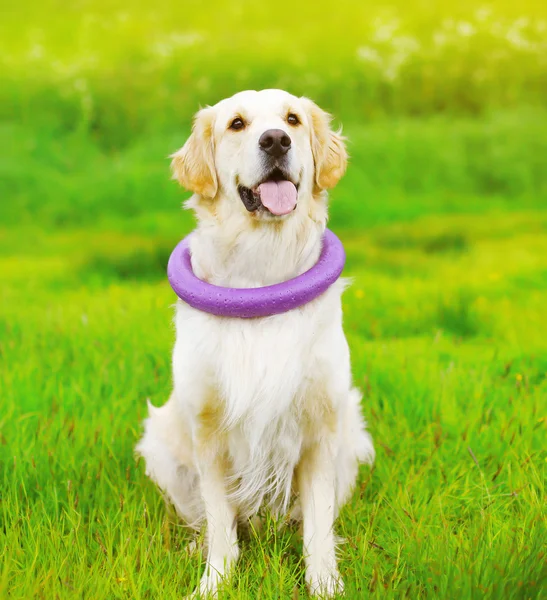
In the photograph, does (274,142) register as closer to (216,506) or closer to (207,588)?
(216,506)

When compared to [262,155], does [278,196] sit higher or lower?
lower

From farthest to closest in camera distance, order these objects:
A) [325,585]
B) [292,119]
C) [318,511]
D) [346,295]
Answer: [346,295] < [292,119] < [318,511] < [325,585]

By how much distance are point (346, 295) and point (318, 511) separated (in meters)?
2.95

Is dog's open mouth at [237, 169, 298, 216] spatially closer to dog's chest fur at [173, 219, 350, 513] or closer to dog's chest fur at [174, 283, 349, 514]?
dog's chest fur at [173, 219, 350, 513]

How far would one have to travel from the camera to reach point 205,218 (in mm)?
2756

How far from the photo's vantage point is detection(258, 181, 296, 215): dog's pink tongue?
2613 mm

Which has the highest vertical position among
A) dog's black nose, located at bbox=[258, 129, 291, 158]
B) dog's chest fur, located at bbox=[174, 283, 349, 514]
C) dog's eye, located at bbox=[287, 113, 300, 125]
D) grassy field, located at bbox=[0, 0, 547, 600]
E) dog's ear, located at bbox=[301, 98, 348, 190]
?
dog's eye, located at bbox=[287, 113, 300, 125]

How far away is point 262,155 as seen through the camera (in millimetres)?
2570

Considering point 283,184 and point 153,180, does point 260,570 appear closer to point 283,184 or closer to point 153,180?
point 283,184

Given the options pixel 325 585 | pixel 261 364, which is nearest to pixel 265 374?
pixel 261 364

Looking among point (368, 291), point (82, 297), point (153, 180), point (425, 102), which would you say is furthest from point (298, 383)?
point (425, 102)

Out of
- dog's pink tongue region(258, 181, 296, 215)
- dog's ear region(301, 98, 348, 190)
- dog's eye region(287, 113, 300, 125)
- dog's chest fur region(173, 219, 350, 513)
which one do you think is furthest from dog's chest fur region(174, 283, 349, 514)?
dog's eye region(287, 113, 300, 125)

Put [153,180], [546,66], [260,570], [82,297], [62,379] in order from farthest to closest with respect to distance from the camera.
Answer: [546,66] → [153,180] → [82,297] → [62,379] → [260,570]

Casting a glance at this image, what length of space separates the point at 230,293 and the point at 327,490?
0.83 m
